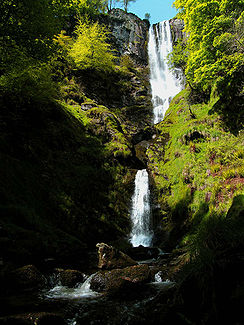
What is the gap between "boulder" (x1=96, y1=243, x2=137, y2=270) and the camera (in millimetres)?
7516

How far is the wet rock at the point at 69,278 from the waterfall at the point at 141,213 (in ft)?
22.8

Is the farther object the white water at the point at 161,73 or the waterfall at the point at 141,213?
the white water at the point at 161,73

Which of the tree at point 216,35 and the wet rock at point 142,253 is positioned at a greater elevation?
the tree at point 216,35

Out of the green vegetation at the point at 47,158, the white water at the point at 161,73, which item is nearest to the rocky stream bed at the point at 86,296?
the green vegetation at the point at 47,158

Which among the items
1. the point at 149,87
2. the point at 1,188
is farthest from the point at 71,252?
the point at 149,87

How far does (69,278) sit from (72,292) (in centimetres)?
64

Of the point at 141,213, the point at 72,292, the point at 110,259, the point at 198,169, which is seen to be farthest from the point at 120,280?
the point at 198,169

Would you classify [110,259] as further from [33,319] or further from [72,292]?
[33,319]

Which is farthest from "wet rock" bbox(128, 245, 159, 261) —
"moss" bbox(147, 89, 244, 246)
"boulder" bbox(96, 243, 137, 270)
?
"moss" bbox(147, 89, 244, 246)

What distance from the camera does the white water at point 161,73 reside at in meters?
30.1

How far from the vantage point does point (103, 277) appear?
6109 mm

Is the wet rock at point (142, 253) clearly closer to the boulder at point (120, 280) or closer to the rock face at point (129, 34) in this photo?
the boulder at point (120, 280)

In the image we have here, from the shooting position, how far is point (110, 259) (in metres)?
7.66

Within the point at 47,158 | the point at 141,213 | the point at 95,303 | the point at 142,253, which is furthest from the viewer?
the point at 141,213
